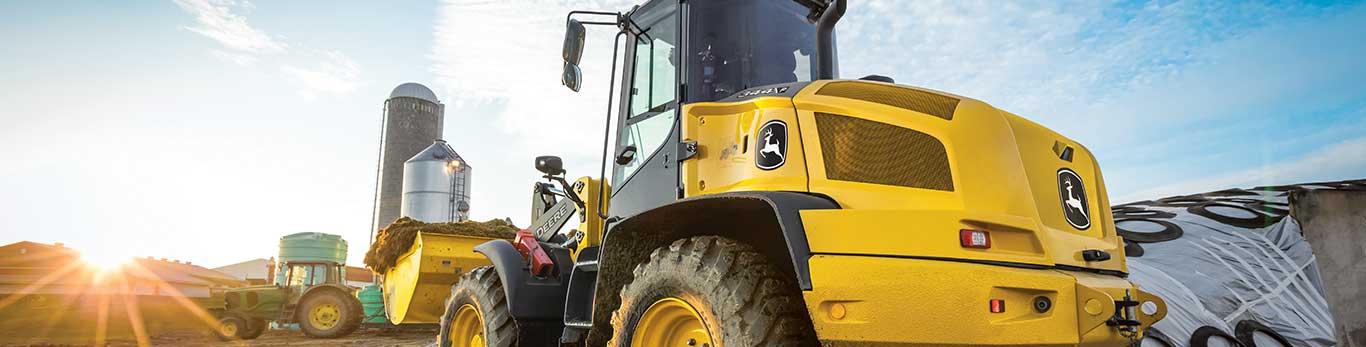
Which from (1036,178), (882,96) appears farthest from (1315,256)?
(882,96)

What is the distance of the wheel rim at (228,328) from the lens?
642 inches

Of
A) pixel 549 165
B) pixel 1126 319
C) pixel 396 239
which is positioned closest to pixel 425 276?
pixel 396 239

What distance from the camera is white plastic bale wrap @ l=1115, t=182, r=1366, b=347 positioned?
678 centimetres

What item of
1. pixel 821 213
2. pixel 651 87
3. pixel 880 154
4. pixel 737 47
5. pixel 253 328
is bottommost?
pixel 253 328

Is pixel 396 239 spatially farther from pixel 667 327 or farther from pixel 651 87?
pixel 667 327

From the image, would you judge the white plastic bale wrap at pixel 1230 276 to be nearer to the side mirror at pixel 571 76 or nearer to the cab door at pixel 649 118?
the cab door at pixel 649 118

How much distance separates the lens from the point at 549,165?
16.9 feet

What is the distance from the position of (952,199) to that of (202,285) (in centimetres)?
1933

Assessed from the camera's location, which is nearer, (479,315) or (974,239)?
(974,239)

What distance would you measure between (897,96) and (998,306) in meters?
1.03

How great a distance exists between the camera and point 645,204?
429 centimetres

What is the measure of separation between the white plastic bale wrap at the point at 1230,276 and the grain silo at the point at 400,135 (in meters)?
18.0

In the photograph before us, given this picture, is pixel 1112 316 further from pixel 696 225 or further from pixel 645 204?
pixel 645 204

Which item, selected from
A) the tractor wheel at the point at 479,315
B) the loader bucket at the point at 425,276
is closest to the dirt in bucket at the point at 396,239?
the loader bucket at the point at 425,276
